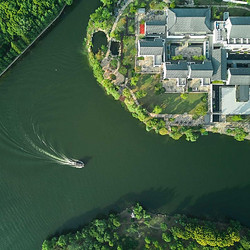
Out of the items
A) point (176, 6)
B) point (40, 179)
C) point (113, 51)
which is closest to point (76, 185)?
point (40, 179)

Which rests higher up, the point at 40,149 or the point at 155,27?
the point at 155,27

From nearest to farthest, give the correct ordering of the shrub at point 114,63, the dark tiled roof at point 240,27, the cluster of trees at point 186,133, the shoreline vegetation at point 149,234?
the dark tiled roof at point 240,27, the shoreline vegetation at point 149,234, the cluster of trees at point 186,133, the shrub at point 114,63

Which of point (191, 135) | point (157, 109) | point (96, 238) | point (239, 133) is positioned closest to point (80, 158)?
point (96, 238)

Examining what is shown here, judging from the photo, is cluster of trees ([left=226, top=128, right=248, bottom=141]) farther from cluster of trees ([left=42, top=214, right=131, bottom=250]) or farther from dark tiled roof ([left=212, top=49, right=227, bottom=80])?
cluster of trees ([left=42, top=214, right=131, bottom=250])

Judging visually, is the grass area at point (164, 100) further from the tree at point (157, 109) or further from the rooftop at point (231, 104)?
the rooftop at point (231, 104)

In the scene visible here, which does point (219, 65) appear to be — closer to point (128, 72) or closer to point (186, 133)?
point (186, 133)

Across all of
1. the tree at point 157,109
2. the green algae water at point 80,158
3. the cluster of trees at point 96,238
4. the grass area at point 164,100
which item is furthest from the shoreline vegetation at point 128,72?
the cluster of trees at point 96,238

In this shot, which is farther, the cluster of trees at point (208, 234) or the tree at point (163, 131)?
the tree at point (163, 131)
